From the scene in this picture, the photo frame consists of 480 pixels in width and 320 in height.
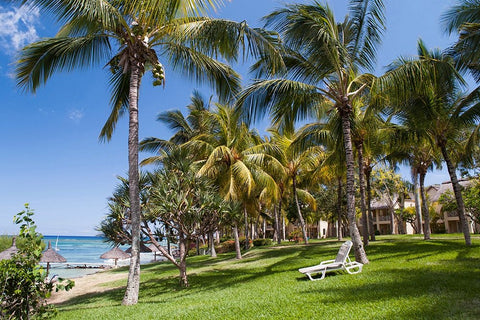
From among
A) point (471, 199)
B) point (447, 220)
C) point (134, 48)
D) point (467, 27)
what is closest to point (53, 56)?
point (134, 48)

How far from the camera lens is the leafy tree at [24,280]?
3.41 metres

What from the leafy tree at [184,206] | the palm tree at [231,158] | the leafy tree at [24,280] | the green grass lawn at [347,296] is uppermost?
the palm tree at [231,158]

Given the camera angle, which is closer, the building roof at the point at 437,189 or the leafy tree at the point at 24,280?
the leafy tree at the point at 24,280

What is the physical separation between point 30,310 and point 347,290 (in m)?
5.60

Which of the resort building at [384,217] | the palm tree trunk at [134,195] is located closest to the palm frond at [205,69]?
the palm tree trunk at [134,195]

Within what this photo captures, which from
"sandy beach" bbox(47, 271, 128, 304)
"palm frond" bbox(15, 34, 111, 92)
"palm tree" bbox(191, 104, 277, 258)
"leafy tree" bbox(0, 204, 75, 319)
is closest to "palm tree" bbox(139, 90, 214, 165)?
"palm tree" bbox(191, 104, 277, 258)

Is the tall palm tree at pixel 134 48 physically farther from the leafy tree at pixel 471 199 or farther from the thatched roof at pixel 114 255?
the leafy tree at pixel 471 199

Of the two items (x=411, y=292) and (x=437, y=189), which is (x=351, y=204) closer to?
(x=411, y=292)

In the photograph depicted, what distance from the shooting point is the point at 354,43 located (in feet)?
35.7

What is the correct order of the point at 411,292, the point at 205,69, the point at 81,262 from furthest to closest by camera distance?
the point at 81,262, the point at 205,69, the point at 411,292

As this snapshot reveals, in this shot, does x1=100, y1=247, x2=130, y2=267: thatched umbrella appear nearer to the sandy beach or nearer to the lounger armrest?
the sandy beach

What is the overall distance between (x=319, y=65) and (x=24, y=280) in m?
9.48

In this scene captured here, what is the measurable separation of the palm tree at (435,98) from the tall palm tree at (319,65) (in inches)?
43.4

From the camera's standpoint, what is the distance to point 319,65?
1035 centimetres
